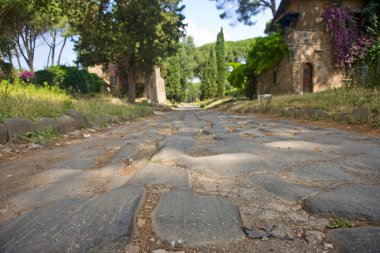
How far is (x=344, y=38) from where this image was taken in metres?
14.6

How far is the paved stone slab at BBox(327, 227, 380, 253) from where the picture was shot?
3.29ft

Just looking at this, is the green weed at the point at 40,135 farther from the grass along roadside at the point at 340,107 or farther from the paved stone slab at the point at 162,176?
the grass along roadside at the point at 340,107

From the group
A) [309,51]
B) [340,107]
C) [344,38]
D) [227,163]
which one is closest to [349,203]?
[227,163]

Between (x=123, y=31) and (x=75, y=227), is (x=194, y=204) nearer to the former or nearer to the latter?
(x=75, y=227)

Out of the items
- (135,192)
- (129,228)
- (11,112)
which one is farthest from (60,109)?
(129,228)

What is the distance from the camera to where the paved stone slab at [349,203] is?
1295 mm

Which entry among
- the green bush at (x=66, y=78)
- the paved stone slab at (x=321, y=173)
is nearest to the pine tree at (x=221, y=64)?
the green bush at (x=66, y=78)

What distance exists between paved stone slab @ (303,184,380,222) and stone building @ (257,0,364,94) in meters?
14.0

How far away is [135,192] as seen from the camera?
157cm

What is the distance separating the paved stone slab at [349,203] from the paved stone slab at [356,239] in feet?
0.54

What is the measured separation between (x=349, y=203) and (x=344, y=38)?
15833mm

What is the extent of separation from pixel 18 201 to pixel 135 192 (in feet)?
2.32

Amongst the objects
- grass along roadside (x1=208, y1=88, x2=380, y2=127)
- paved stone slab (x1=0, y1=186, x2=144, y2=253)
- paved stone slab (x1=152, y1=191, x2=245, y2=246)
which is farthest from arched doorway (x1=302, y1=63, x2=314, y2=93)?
paved stone slab (x1=0, y1=186, x2=144, y2=253)

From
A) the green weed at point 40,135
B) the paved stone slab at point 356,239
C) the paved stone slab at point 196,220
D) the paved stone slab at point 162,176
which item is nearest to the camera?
the paved stone slab at point 356,239
